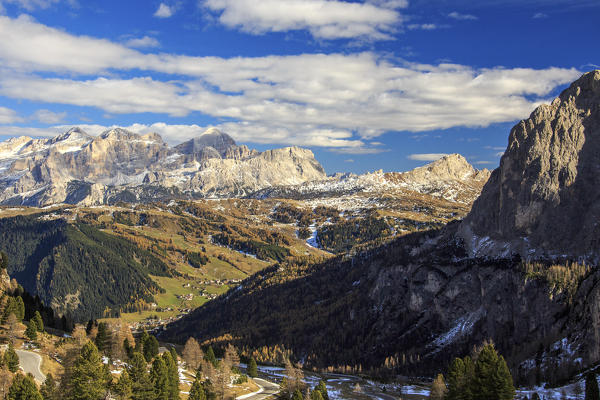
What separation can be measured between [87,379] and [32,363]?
911 inches

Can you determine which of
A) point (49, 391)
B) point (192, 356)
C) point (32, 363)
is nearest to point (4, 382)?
point (49, 391)

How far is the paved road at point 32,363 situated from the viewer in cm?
10069

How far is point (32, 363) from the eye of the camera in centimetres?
10700

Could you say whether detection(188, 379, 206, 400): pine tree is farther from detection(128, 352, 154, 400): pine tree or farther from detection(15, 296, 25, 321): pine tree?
detection(15, 296, 25, 321): pine tree

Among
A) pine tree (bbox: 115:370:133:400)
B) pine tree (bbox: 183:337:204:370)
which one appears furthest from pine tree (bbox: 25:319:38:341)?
pine tree (bbox: 183:337:204:370)

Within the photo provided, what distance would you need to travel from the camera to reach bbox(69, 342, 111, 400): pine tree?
298 ft

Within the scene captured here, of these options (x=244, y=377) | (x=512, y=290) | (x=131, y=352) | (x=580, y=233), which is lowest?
(x=244, y=377)

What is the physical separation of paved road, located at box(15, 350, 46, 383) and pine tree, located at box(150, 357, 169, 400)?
20.9 meters

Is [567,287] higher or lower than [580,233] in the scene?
lower

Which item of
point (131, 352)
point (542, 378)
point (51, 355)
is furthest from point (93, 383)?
point (542, 378)

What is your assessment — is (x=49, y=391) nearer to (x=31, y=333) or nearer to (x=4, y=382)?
(x=4, y=382)

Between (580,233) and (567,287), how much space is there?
32578 mm

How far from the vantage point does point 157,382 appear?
105 m

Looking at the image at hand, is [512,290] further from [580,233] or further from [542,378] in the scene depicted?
[542,378]
